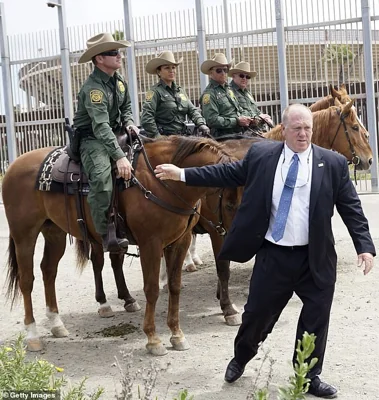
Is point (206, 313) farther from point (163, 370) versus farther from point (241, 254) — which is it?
point (241, 254)

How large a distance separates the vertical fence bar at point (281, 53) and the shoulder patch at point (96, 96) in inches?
350

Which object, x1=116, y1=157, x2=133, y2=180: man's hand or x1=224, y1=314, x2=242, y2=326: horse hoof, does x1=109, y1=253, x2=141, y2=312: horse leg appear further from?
x1=116, y1=157, x2=133, y2=180: man's hand

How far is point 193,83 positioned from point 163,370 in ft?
36.0

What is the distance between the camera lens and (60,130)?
16.8m

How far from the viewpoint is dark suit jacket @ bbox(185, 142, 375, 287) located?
446cm

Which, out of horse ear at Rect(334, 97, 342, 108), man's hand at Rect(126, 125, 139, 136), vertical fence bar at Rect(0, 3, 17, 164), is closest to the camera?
man's hand at Rect(126, 125, 139, 136)

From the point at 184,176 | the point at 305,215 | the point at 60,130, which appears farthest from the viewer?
the point at 60,130

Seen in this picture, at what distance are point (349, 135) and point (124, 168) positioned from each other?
3566mm

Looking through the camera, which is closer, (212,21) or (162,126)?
(162,126)

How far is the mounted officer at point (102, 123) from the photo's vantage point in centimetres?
589

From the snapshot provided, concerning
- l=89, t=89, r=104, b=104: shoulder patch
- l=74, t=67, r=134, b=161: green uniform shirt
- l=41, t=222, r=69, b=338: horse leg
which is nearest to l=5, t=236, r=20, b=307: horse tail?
l=41, t=222, r=69, b=338: horse leg

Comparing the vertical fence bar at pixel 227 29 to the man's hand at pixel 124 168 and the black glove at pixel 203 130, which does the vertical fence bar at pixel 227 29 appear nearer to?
the black glove at pixel 203 130

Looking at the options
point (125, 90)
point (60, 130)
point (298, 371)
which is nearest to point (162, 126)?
point (125, 90)

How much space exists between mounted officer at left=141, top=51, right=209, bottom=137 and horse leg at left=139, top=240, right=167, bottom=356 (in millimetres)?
2555
